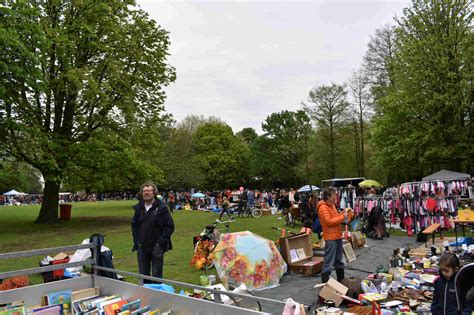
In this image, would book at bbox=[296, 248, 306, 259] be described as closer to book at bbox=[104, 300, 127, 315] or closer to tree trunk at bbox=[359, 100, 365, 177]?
book at bbox=[104, 300, 127, 315]

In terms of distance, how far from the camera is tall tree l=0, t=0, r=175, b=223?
52.3 feet

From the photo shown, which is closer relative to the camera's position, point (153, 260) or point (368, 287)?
point (153, 260)

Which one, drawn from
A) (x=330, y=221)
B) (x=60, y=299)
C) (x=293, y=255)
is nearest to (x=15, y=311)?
(x=60, y=299)

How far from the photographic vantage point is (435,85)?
2383 cm

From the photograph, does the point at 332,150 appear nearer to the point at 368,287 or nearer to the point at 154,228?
the point at 368,287

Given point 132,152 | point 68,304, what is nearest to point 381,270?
point 68,304

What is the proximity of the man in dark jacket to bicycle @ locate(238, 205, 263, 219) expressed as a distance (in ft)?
57.9

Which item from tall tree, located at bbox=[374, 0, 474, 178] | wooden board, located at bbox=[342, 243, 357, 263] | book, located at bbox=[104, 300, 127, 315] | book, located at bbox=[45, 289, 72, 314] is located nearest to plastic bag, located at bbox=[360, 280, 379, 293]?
wooden board, located at bbox=[342, 243, 357, 263]

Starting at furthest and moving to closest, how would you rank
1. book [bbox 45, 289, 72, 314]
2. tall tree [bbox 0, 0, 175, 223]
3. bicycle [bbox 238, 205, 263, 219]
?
1. bicycle [bbox 238, 205, 263, 219]
2. tall tree [bbox 0, 0, 175, 223]
3. book [bbox 45, 289, 72, 314]

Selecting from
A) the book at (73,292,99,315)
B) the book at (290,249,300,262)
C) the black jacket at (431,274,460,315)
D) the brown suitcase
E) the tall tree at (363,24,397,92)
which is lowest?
the brown suitcase

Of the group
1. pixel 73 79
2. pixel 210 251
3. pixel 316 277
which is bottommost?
pixel 316 277

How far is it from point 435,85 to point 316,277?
19781 millimetres

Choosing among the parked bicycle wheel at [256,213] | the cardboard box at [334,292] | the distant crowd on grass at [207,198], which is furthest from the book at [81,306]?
the parked bicycle wheel at [256,213]

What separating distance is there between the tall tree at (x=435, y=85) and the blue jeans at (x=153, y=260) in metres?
21.4
